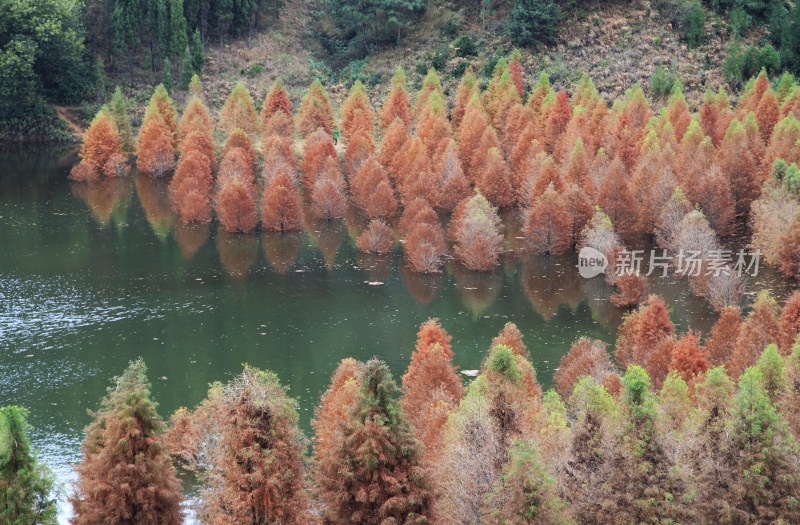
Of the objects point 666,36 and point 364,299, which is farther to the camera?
point 666,36

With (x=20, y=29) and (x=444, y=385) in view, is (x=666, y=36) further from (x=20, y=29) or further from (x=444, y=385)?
(x=444, y=385)

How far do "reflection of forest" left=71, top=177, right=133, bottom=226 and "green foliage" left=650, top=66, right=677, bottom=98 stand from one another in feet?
202

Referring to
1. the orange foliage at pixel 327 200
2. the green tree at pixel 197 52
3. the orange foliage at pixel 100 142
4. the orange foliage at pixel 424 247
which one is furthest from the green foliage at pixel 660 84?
the orange foliage at pixel 100 142

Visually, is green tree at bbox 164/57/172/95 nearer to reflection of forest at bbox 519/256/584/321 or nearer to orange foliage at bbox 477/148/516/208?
orange foliage at bbox 477/148/516/208

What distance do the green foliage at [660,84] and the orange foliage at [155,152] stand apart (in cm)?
5697

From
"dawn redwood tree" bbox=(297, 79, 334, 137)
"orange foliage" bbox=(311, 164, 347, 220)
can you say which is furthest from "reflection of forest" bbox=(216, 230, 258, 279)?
"dawn redwood tree" bbox=(297, 79, 334, 137)

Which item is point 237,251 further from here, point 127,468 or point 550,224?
point 127,468

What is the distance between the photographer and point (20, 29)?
10512 cm

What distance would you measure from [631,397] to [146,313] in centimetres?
3475

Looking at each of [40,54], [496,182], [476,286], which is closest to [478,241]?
[476,286]

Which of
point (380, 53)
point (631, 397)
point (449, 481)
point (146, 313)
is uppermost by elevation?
point (380, 53)

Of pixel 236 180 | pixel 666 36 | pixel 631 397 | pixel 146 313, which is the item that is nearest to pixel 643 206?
pixel 236 180

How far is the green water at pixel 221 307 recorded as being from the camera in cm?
4384

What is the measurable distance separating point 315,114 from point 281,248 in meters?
36.0
